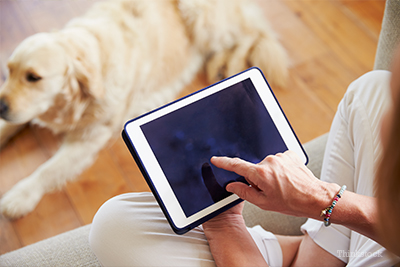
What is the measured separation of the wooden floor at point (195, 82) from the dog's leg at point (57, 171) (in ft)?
0.10

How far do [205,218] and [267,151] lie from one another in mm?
179

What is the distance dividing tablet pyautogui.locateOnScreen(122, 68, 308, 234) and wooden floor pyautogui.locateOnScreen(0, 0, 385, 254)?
66 cm

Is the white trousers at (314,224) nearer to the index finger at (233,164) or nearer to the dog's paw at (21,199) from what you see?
the index finger at (233,164)

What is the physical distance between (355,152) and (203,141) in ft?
1.12

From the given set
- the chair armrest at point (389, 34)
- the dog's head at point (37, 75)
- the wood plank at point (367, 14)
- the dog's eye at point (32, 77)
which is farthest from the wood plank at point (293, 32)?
the dog's eye at point (32, 77)

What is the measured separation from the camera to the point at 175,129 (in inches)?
24.6

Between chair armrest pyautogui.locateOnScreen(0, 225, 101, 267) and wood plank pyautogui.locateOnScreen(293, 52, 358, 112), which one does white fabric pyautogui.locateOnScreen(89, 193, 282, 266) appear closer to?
chair armrest pyautogui.locateOnScreen(0, 225, 101, 267)

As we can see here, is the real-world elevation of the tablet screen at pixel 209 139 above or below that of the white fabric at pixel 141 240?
above

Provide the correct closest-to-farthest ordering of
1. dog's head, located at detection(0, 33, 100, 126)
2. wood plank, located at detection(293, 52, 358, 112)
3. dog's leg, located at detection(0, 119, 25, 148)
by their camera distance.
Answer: dog's head, located at detection(0, 33, 100, 126), dog's leg, located at detection(0, 119, 25, 148), wood plank, located at detection(293, 52, 358, 112)

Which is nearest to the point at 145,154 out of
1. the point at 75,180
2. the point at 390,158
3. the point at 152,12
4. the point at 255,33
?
the point at 390,158

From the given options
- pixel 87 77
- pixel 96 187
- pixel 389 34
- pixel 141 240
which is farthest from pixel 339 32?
pixel 141 240

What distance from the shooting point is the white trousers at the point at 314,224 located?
0.61m

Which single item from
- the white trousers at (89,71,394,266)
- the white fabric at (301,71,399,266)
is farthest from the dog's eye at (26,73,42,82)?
the white fabric at (301,71,399,266)

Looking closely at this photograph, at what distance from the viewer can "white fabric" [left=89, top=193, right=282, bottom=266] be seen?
1.99ft
